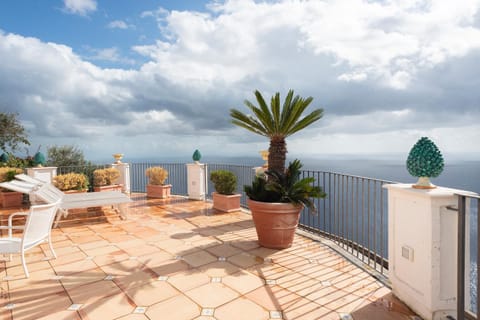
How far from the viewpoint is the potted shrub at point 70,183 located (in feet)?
24.9

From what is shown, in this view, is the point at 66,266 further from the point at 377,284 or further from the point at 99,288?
the point at 377,284

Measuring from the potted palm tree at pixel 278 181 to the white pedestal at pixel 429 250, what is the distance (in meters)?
1.63

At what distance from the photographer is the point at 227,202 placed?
21.9 ft

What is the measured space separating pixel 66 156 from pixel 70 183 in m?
5.83

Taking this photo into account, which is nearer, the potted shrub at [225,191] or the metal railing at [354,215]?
the metal railing at [354,215]

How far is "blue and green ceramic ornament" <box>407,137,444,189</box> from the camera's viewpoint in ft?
7.60

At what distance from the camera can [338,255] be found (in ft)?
12.4

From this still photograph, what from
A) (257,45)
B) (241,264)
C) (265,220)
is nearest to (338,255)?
(265,220)

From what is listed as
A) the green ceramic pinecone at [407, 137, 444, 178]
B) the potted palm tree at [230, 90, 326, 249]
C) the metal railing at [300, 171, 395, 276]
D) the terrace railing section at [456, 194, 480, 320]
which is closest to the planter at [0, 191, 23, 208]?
the potted palm tree at [230, 90, 326, 249]

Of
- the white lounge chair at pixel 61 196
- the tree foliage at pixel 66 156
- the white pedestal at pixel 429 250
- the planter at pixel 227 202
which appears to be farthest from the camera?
the tree foliage at pixel 66 156

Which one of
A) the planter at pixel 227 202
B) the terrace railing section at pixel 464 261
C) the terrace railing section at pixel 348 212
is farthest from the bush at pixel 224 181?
the terrace railing section at pixel 464 261

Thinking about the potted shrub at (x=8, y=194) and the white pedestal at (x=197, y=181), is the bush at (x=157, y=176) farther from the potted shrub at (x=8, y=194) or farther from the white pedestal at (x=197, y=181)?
the potted shrub at (x=8, y=194)

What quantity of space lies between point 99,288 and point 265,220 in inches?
93.1

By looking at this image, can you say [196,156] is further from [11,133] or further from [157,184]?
[11,133]
